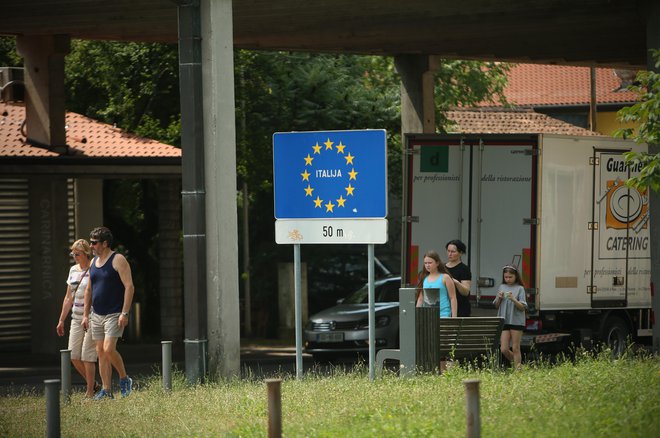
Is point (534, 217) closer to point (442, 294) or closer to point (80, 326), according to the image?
point (442, 294)

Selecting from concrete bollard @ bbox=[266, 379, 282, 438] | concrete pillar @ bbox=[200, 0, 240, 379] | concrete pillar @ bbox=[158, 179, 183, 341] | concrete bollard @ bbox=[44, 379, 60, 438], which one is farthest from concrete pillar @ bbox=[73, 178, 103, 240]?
concrete bollard @ bbox=[266, 379, 282, 438]

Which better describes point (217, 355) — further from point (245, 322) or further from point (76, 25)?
point (245, 322)

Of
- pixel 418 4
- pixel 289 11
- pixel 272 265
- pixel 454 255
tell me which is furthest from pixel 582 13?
pixel 272 265

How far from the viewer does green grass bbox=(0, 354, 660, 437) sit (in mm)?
9977

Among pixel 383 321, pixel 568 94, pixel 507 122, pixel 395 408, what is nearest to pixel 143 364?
pixel 383 321

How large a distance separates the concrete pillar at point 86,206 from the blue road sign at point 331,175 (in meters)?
12.9

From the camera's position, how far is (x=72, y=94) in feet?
102

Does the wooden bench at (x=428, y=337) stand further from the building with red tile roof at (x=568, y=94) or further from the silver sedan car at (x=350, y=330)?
the building with red tile roof at (x=568, y=94)

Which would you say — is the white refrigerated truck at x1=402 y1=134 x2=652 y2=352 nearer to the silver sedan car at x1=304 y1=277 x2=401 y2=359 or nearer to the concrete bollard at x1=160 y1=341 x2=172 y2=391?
the silver sedan car at x1=304 y1=277 x2=401 y2=359

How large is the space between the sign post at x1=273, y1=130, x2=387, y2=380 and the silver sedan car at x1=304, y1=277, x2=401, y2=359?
6.91 metres

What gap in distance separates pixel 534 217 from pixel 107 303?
6520 millimetres

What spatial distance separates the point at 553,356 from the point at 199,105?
327 inches

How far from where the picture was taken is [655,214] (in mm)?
17828

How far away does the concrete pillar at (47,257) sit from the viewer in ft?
83.5
